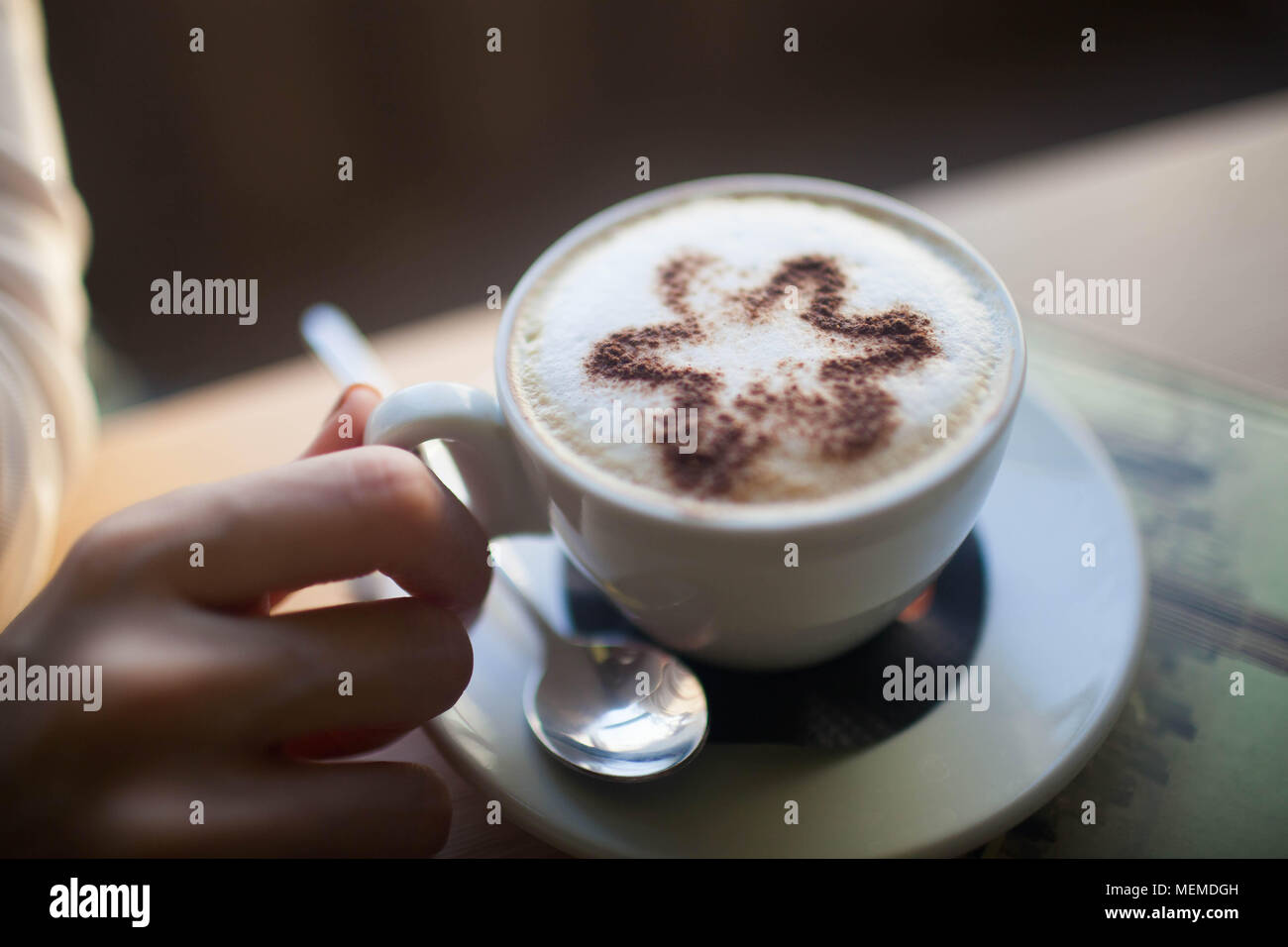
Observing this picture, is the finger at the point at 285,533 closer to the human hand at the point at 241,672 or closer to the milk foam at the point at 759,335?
the human hand at the point at 241,672

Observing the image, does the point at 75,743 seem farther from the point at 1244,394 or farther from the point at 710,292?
the point at 1244,394

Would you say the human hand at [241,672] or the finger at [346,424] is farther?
the finger at [346,424]

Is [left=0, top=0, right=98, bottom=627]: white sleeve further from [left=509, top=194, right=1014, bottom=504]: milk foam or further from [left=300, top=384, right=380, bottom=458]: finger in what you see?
[left=509, top=194, right=1014, bottom=504]: milk foam

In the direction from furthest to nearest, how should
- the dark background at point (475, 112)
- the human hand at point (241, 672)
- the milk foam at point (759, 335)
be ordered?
1. the dark background at point (475, 112)
2. the milk foam at point (759, 335)
3. the human hand at point (241, 672)

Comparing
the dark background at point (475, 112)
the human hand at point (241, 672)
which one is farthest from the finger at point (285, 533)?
the dark background at point (475, 112)

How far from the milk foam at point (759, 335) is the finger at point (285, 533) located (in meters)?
0.11

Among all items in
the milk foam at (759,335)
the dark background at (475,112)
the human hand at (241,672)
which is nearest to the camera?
the human hand at (241,672)

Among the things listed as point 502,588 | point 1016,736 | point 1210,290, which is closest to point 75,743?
point 502,588

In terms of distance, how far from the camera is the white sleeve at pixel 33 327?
812mm

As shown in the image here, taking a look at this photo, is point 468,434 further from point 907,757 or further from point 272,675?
point 907,757

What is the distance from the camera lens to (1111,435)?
928mm

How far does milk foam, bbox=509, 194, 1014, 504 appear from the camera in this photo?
1.99ft

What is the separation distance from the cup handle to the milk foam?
36 millimetres
